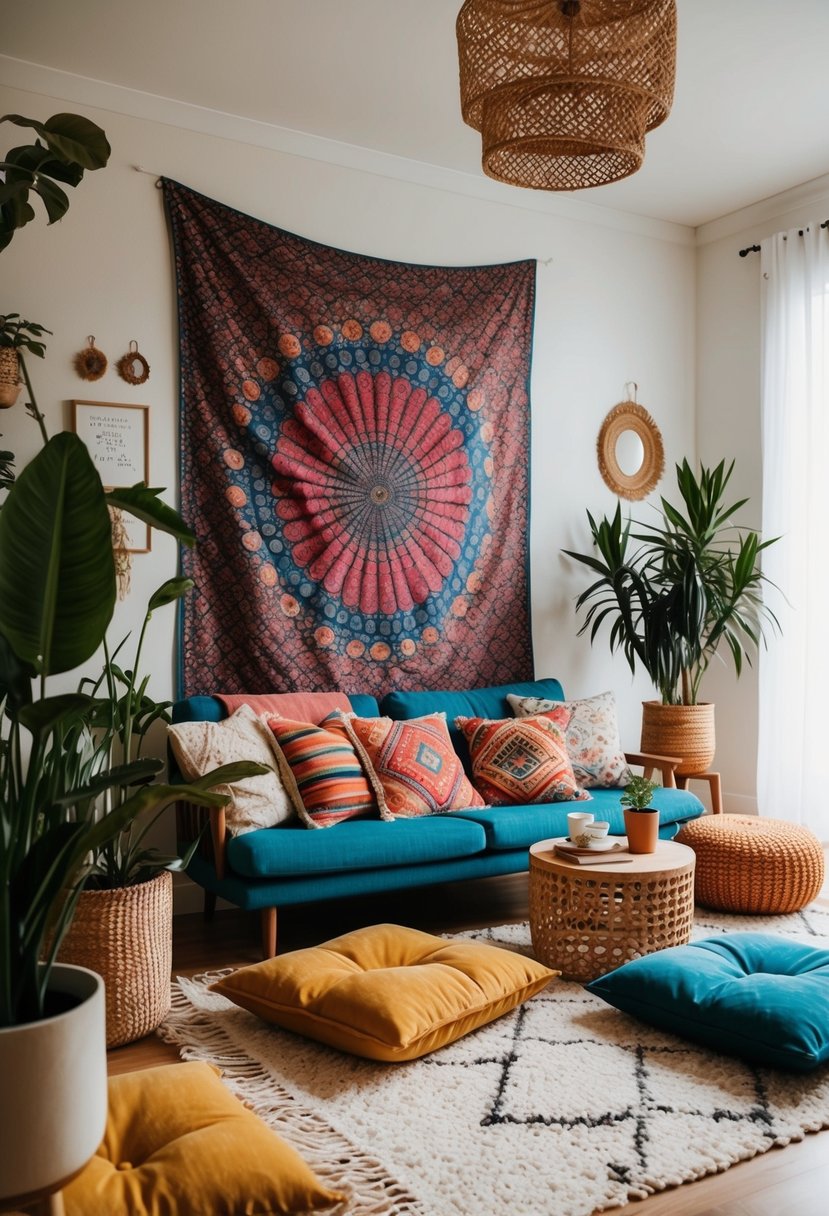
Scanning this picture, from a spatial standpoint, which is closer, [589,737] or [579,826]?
[579,826]

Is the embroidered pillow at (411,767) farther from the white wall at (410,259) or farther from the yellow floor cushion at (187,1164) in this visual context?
the yellow floor cushion at (187,1164)

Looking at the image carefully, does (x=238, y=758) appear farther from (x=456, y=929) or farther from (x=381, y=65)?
(x=381, y=65)

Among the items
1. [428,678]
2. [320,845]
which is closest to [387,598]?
[428,678]

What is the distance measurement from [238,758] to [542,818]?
1108mm

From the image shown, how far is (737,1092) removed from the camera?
234cm

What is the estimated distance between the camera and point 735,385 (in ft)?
17.6

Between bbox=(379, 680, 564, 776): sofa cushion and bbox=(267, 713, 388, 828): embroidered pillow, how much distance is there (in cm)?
47

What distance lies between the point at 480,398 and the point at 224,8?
190 cm

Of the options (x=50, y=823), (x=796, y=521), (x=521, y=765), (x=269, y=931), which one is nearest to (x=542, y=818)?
(x=521, y=765)

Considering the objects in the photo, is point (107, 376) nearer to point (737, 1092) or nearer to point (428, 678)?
point (428, 678)

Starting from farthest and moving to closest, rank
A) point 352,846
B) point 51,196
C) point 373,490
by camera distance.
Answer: point 373,490
point 352,846
point 51,196

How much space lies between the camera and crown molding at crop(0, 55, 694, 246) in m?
3.73

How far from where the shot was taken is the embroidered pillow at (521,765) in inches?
155

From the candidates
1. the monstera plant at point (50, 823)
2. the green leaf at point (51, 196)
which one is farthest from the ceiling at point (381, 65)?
the monstera plant at point (50, 823)
